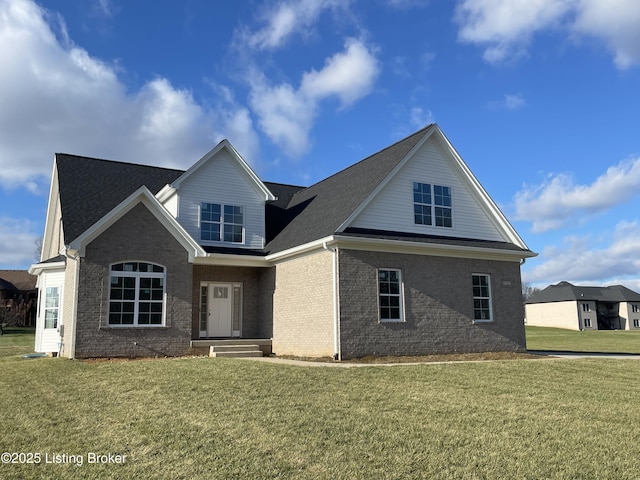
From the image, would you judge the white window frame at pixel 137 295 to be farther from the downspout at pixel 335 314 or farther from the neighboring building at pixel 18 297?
the neighboring building at pixel 18 297

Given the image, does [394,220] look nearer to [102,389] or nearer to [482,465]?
[102,389]

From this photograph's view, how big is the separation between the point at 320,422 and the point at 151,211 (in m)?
11.2

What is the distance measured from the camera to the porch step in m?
16.7

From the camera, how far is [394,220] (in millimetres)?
17625

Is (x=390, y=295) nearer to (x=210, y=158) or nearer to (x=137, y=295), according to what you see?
(x=137, y=295)

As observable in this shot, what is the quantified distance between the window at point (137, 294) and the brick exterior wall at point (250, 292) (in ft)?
8.04

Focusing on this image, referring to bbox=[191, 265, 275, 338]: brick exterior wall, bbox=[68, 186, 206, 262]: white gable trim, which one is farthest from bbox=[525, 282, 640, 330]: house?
bbox=[68, 186, 206, 262]: white gable trim

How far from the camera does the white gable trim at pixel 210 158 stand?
19467 millimetres

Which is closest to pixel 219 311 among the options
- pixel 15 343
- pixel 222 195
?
pixel 222 195

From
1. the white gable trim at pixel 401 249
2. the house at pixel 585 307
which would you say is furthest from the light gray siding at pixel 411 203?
the house at pixel 585 307

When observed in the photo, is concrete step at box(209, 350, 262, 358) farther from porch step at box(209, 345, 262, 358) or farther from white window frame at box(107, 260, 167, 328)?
white window frame at box(107, 260, 167, 328)

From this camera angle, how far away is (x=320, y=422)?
797cm

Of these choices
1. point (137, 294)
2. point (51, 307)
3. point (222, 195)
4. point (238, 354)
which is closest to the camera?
point (137, 294)

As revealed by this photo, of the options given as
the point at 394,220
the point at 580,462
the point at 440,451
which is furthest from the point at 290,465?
the point at 394,220
